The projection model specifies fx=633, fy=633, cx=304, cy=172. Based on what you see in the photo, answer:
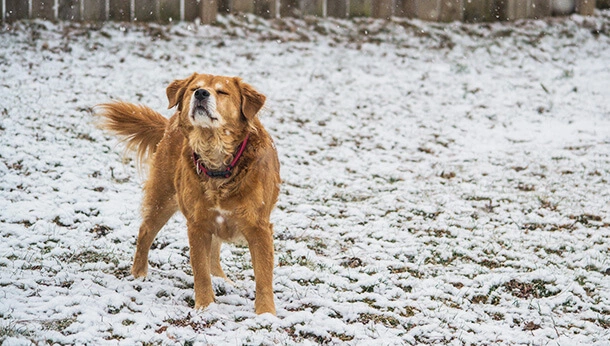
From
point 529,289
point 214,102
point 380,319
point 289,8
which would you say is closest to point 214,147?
point 214,102

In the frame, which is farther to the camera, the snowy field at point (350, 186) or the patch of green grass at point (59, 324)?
the snowy field at point (350, 186)

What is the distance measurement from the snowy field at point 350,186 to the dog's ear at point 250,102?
1.26m

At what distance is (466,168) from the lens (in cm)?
781

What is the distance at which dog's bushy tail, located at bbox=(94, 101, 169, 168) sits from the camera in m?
5.16

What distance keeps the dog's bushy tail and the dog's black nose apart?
4.49 feet

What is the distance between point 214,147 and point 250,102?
15.2 inches

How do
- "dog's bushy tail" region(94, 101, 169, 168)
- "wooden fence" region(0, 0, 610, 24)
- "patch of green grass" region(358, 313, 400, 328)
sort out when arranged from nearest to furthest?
"patch of green grass" region(358, 313, 400, 328) → "dog's bushy tail" region(94, 101, 169, 168) → "wooden fence" region(0, 0, 610, 24)

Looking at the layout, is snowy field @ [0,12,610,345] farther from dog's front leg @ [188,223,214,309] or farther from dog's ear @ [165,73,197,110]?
dog's ear @ [165,73,197,110]

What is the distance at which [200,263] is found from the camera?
4.13 meters

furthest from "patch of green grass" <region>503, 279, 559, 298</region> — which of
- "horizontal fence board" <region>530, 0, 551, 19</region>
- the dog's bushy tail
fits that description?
"horizontal fence board" <region>530, 0, 551, 19</region>

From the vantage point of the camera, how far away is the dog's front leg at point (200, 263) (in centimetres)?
411

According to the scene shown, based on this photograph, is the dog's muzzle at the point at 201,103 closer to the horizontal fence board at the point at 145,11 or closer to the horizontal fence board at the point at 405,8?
the horizontal fence board at the point at 145,11

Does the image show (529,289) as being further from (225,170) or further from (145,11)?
(145,11)

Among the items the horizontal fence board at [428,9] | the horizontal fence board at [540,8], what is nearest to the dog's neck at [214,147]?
the horizontal fence board at [428,9]
